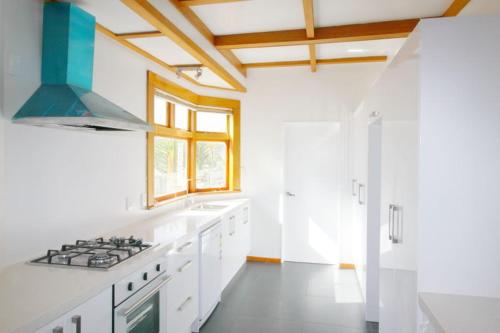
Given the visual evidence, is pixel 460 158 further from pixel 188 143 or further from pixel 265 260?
pixel 265 260

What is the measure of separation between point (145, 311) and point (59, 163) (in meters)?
1.06

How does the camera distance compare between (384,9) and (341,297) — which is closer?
(384,9)

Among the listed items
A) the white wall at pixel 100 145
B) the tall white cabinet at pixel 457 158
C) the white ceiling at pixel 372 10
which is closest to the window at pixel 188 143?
the white wall at pixel 100 145

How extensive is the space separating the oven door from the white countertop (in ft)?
4.67

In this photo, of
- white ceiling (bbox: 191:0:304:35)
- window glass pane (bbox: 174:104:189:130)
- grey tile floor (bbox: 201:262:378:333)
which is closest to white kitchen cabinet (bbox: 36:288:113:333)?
grey tile floor (bbox: 201:262:378:333)

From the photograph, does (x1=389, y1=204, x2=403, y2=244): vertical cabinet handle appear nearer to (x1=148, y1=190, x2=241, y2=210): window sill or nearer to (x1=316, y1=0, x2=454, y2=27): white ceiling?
(x1=316, y1=0, x2=454, y2=27): white ceiling

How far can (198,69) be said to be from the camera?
141 inches

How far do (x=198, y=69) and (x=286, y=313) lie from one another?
8.39 feet

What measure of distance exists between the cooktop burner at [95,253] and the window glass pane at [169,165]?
149 centimetres

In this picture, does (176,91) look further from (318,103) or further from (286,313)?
(286,313)

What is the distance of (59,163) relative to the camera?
7.27 ft

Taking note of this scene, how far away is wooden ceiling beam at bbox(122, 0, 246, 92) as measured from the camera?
2125mm

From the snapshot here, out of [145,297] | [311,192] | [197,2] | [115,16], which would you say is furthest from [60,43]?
[311,192]

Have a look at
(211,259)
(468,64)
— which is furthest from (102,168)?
(468,64)
